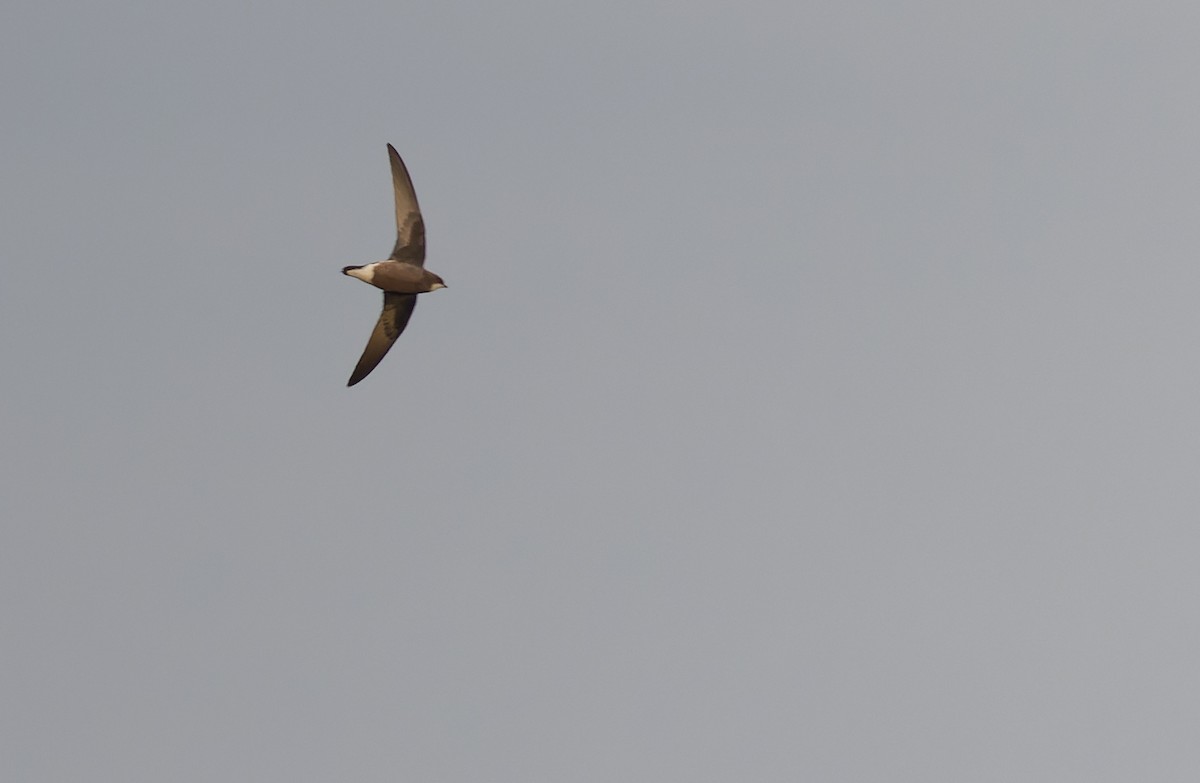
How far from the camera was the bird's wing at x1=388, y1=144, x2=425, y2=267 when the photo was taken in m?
103

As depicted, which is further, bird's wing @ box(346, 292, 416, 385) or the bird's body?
bird's wing @ box(346, 292, 416, 385)

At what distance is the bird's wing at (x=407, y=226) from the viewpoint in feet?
339

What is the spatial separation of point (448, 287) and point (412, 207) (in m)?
2.79

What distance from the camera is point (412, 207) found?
104 m

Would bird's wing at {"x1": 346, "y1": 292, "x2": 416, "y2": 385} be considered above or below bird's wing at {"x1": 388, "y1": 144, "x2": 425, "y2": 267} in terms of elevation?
below

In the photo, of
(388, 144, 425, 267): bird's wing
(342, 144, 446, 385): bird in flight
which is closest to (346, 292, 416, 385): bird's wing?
(342, 144, 446, 385): bird in flight

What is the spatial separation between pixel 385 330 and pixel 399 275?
2.42 m

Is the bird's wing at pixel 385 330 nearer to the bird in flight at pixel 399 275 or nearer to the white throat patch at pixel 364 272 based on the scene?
the bird in flight at pixel 399 275

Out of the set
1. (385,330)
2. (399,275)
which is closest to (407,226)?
(399,275)

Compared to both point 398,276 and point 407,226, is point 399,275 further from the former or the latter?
point 407,226

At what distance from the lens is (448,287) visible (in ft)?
341

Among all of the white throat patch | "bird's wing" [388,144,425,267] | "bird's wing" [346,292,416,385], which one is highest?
"bird's wing" [388,144,425,267]

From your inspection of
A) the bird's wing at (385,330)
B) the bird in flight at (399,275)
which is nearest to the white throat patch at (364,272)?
the bird in flight at (399,275)

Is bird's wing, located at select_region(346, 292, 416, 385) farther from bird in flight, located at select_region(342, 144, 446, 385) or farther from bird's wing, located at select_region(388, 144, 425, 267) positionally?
bird's wing, located at select_region(388, 144, 425, 267)
